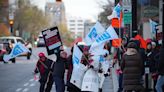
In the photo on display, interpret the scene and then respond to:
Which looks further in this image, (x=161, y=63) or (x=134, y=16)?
(x=134, y=16)

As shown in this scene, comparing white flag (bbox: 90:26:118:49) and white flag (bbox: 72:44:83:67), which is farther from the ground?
white flag (bbox: 90:26:118:49)

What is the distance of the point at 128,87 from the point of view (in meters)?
11.3

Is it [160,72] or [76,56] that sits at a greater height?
[76,56]

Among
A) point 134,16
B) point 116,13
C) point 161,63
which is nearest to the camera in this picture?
point 161,63

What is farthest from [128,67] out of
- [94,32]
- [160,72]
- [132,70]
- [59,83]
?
[94,32]

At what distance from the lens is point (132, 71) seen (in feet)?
37.2

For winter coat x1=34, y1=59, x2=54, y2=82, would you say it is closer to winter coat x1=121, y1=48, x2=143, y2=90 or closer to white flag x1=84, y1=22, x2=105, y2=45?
white flag x1=84, y1=22, x2=105, y2=45

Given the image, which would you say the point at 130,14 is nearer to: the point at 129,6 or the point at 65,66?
the point at 129,6

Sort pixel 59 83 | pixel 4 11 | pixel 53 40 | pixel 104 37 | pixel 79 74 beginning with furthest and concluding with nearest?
pixel 4 11 < pixel 53 40 < pixel 59 83 < pixel 104 37 < pixel 79 74

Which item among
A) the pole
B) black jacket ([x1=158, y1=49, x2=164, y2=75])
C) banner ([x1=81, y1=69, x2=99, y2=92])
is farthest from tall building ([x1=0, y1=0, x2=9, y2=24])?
black jacket ([x1=158, y1=49, x2=164, y2=75])

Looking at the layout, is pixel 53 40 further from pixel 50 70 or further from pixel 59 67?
pixel 59 67

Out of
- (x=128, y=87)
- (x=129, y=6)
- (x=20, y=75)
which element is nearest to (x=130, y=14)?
(x=129, y=6)

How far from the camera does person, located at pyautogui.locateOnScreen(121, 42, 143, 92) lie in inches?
446

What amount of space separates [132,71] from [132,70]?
0.8 inches
